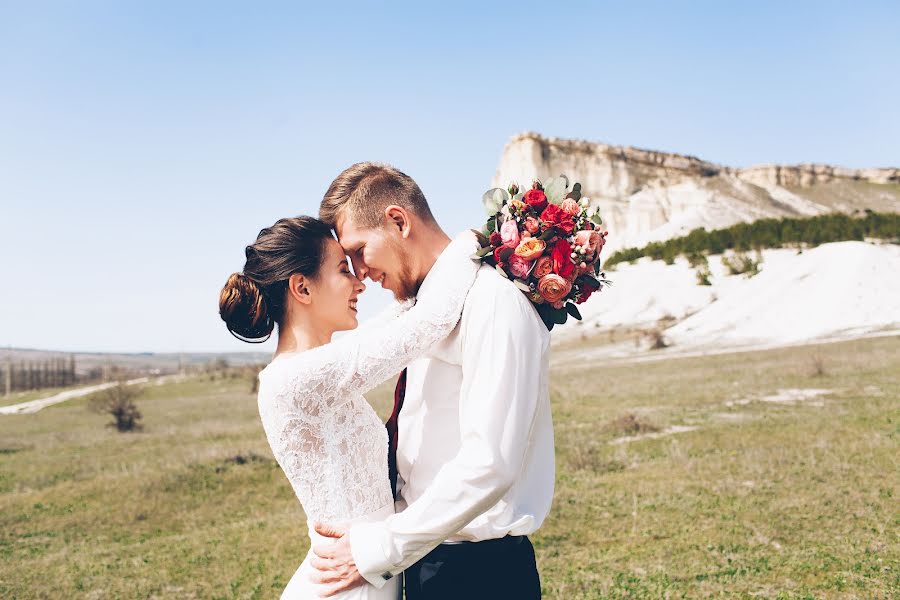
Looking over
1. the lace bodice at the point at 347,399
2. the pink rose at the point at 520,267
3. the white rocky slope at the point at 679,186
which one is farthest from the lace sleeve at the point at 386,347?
the white rocky slope at the point at 679,186

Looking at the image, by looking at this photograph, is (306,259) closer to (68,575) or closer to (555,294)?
(555,294)

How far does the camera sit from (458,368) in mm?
2590

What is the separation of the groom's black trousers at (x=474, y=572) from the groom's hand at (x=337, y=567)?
299 millimetres

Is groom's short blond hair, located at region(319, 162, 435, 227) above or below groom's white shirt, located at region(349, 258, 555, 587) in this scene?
above

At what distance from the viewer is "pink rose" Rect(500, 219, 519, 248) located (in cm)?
265

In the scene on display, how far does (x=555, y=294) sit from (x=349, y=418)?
2.93 ft

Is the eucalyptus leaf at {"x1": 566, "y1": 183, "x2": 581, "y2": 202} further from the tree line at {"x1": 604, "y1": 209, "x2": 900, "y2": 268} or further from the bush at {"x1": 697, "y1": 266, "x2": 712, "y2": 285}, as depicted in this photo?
the tree line at {"x1": 604, "y1": 209, "x2": 900, "y2": 268}

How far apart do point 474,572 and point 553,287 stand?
42.3 inches

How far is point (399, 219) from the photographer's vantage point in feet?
9.16

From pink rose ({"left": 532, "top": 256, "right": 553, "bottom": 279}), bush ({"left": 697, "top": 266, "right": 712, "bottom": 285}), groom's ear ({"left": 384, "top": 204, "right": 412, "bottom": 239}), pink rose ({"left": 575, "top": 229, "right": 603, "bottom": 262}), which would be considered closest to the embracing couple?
groom's ear ({"left": 384, "top": 204, "right": 412, "bottom": 239})

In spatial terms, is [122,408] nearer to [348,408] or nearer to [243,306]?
[243,306]

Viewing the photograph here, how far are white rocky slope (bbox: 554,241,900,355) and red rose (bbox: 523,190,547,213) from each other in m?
36.5

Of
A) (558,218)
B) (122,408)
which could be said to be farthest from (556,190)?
(122,408)

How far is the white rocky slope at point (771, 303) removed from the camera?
38.5m
